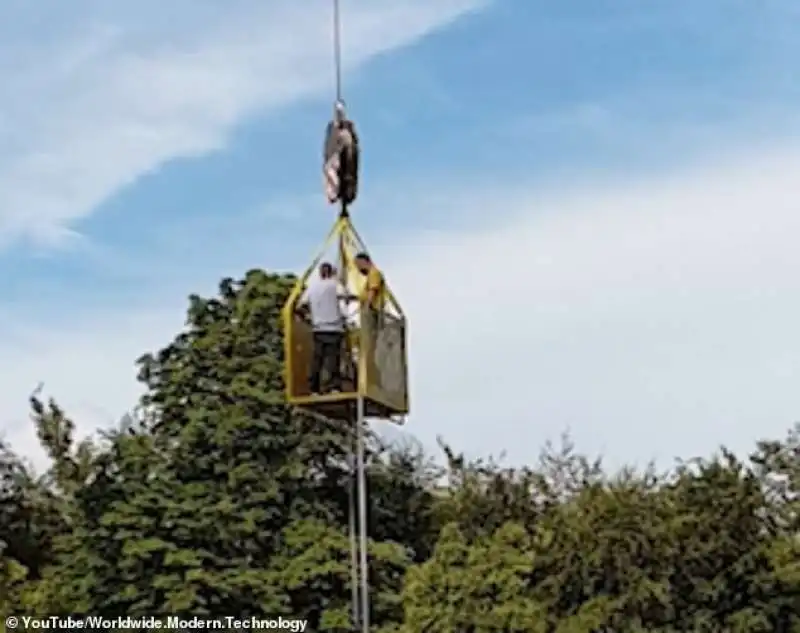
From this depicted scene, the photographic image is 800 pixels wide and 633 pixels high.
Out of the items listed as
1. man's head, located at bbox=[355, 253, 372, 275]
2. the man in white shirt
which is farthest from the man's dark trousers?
man's head, located at bbox=[355, 253, 372, 275]

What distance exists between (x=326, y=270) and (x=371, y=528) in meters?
11.3

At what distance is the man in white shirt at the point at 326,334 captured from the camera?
33.0 feet

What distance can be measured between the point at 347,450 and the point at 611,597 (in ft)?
12.6

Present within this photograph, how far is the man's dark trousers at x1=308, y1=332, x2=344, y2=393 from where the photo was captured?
10055 millimetres

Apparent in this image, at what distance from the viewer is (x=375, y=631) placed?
18.7 meters

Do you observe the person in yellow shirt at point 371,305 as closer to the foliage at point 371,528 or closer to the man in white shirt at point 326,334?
the man in white shirt at point 326,334

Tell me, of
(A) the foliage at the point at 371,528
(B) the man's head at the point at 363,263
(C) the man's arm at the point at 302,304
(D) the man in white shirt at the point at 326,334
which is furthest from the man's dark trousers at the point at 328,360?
(A) the foliage at the point at 371,528

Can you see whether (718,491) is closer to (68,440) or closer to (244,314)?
(244,314)

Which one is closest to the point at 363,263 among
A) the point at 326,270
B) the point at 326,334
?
the point at 326,270

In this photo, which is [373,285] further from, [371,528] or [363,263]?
[371,528]

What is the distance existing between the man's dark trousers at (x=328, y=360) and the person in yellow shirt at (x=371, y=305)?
10.0 inches

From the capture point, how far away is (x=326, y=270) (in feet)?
32.1

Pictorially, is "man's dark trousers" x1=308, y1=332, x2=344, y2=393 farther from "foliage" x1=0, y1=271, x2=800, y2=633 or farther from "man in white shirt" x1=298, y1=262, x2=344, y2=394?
"foliage" x1=0, y1=271, x2=800, y2=633

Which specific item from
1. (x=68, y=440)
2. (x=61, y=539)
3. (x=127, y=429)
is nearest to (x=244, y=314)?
(x=127, y=429)
